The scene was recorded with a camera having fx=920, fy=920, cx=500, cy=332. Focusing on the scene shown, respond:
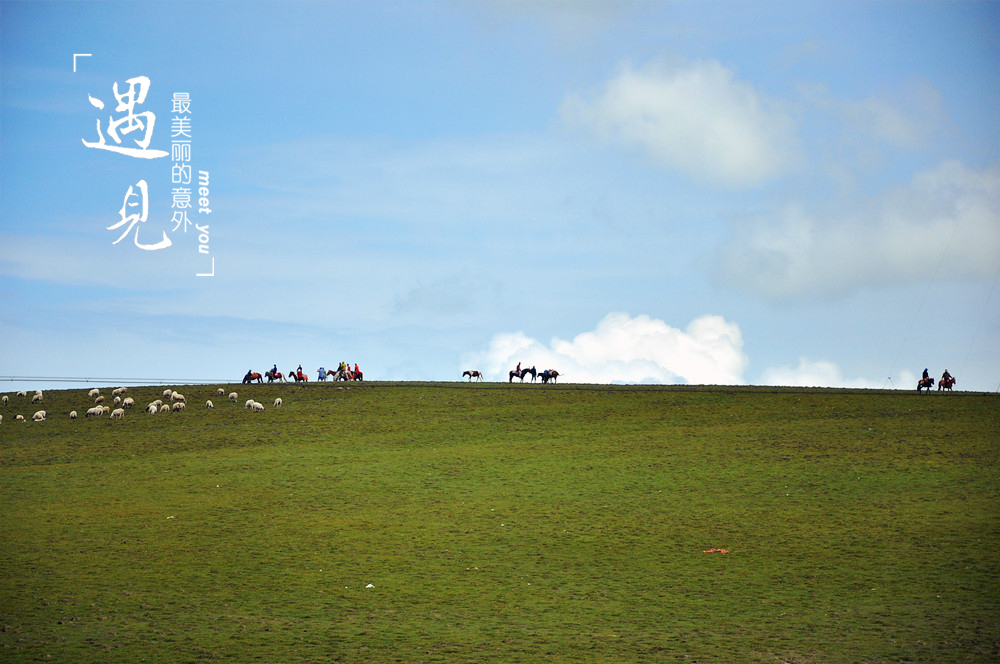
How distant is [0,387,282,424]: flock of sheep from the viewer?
47625 mm

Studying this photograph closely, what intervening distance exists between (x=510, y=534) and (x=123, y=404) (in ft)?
104

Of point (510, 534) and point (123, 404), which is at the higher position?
point (123, 404)

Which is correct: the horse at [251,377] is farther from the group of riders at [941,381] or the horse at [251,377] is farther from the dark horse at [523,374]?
the group of riders at [941,381]

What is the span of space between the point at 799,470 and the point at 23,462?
1210 inches

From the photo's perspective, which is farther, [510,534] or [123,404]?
[123,404]

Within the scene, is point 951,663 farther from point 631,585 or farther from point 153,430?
point 153,430

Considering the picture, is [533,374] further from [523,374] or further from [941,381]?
[941,381]

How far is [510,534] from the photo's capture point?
84.4 ft

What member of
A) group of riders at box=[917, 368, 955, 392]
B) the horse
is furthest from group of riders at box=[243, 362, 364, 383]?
group of riders at box=[917, 368, 955, 392]

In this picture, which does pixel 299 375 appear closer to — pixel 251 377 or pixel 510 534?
pixel 251 377

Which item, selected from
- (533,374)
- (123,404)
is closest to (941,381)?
(533,374)

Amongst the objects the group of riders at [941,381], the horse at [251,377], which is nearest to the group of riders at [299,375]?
the horse at [251,377]

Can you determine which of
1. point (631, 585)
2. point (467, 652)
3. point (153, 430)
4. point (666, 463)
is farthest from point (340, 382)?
point (467, 652)

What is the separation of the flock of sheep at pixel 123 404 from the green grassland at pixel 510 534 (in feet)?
4.03
